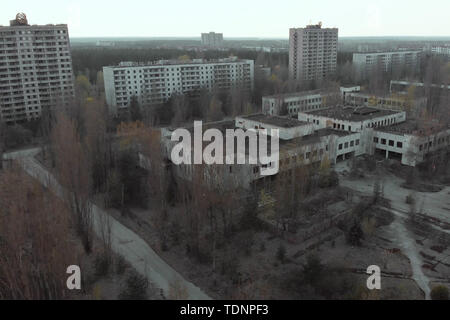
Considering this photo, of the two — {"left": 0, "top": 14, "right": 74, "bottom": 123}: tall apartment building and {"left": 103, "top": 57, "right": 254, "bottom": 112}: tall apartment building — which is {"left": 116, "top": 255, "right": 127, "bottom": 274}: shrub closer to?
{"left": 0, "top": 14, "right": 74, "bottom": 123}: tall apartment building

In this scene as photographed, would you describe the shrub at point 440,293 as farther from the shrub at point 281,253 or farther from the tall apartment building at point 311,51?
the tall apartment building at point 311,51

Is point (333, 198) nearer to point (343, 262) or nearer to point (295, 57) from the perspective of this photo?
point (343, 262)

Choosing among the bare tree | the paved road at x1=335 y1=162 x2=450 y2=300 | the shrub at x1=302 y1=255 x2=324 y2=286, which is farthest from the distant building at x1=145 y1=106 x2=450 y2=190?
the shrub at x1=302 y1=255 x2=324 y2=286

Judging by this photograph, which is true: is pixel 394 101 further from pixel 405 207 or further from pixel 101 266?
pixel 101 266

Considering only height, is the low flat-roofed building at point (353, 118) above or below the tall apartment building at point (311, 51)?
below

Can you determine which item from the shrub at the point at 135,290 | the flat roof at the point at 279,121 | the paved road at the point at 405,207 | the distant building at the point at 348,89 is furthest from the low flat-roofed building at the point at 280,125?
the distant building at the point at 348,89

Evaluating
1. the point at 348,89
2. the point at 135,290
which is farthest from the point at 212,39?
the point at 135,290
